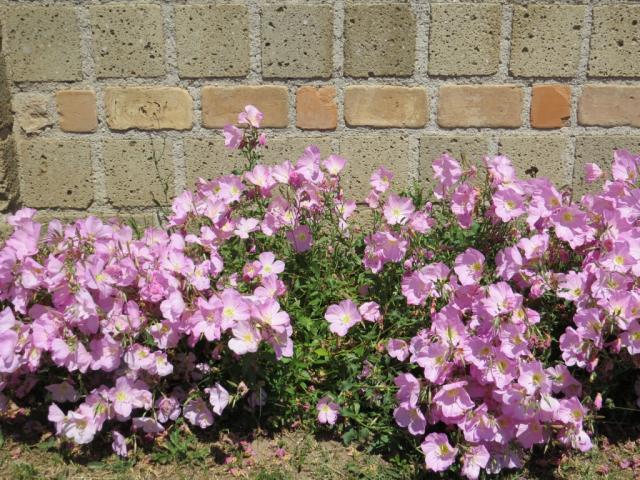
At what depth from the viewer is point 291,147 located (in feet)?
10.2

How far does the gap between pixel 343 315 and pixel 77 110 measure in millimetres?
1535

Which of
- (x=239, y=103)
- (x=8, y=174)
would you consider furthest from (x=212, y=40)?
(x=8, y=174)

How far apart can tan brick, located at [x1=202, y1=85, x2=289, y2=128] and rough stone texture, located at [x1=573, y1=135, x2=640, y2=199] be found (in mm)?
1305

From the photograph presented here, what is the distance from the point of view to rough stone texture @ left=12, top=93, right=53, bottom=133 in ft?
9.97

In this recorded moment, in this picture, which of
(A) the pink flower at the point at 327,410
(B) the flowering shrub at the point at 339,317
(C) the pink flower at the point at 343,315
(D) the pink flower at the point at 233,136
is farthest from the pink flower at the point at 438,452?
(D) the pink flower at the point at 233,136

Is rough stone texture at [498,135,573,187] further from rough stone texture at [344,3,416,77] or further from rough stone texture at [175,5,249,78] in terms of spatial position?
rough stone texture at [175,5,249,78]

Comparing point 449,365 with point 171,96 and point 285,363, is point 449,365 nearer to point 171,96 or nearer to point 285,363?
point 285,363

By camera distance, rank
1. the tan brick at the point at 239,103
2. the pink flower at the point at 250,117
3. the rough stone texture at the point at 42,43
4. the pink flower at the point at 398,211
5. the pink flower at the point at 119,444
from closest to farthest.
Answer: the pink flower at the point at 119,444, the pink flower at the point at 398,211, the pink flower at the point at 250,117, the rough stone texture at the point at 42,43, the tan brick at the point at 239,103

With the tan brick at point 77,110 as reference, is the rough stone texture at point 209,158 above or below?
below

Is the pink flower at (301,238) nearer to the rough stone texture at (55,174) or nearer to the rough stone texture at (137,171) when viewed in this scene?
the rough stone texture at (137,171)

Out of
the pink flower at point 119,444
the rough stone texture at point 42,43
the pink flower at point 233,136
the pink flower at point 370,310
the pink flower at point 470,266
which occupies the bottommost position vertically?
the pink flower at point 119,444

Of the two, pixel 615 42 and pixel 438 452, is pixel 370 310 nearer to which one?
pixel 438 452

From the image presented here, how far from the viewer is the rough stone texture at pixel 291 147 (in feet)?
10.2

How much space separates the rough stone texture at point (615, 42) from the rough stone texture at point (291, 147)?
1182 millimetres
